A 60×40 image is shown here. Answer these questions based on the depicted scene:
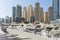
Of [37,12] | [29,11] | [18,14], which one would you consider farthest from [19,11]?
[37,12]

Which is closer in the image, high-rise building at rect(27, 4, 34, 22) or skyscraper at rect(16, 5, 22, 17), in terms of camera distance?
high-rise building at rect(27, 4, 34, 22)

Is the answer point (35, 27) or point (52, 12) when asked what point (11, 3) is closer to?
point (35, 27)

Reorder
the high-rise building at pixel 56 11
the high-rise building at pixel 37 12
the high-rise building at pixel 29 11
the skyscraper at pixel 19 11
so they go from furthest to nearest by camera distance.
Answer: the skyscraper at pixel 19 11 < the high-rise building at pixel 29 11 < the high-rise building at pixel 37 12 < the high-rise building at pixel 56 11

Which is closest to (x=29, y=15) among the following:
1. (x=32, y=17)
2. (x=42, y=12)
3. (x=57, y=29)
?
(x=32, y=17)

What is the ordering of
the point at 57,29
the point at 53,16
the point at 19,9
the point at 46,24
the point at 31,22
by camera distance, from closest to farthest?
1. the point at 57,29
2. the point at 53,16
3. the point at 46,24
4. the point at 31,22
5. the point at 19,9

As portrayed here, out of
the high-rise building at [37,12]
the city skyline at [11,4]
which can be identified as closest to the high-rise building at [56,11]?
the city skyline at [11,4]

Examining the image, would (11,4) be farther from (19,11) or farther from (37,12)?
(37,12)

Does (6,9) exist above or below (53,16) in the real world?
above

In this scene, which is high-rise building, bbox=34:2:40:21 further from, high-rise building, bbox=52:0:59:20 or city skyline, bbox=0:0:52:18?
high-rise building, bbox=52:0:59:20

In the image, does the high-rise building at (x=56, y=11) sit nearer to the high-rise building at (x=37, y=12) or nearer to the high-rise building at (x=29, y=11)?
the high-rise building at (x=37, y=12)

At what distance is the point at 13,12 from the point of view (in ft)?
16.0

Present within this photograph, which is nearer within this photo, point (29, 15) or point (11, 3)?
point (29, 15)

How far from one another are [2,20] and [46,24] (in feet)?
5.77

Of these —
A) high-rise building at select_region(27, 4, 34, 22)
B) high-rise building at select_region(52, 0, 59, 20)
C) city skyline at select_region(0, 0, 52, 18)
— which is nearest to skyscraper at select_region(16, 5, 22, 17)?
city skyline at select_region(0, 0, 52, 18)
